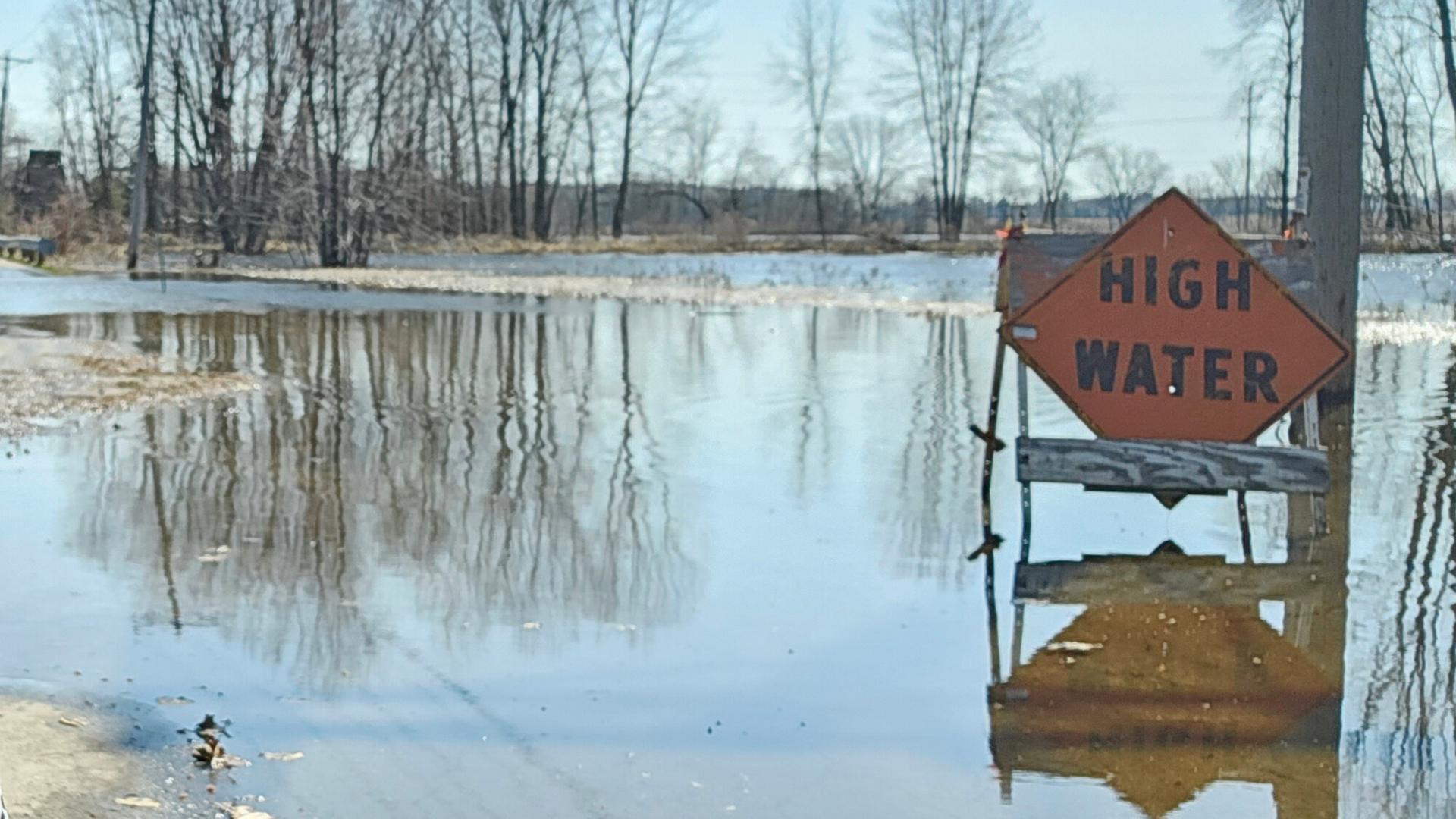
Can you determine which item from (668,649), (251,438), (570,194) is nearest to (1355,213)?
(668,649)

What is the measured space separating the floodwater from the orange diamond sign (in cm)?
75

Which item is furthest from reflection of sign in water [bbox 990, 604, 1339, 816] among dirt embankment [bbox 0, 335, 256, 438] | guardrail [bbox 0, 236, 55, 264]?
guardrail [bbox 0, 236, 55, 264]

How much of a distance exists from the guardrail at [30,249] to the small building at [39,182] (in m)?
35.6

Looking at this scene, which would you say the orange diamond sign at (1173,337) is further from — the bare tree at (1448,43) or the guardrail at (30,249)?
the guardrail at (30,249)

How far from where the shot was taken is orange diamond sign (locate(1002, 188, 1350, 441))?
908 cm

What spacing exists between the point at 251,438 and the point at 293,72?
39.4m

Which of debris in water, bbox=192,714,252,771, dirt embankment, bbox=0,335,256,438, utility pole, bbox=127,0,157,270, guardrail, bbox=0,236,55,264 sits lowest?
debris in water, bbox=192,714,252,771

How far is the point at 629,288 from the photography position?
3781cm

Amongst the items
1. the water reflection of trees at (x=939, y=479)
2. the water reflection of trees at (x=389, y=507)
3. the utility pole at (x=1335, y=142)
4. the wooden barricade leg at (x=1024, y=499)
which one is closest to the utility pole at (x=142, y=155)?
the water reflection of trees at (x=389, y=507)

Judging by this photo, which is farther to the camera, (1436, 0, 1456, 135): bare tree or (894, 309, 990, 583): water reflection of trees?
(1436, 0, 1456, 135): bare tree

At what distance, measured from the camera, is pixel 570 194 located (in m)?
103

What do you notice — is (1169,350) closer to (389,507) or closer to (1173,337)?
(1173,337)

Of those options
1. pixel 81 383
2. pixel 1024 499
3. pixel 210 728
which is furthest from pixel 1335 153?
pixel 81 383

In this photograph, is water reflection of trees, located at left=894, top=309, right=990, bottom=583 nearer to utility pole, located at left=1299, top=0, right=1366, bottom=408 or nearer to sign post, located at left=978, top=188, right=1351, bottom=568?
sign post, located at left=978, top=188, right=1351, bottom=568
